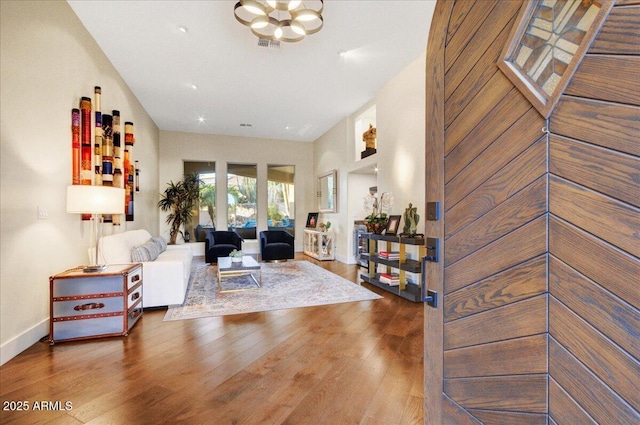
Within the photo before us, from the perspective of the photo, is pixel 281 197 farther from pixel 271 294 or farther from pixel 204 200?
pixel 271 294

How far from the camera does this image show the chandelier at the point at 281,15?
3080mm

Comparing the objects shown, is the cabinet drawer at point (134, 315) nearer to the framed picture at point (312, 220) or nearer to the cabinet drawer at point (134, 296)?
the cabinet drawer at point (134, 296)

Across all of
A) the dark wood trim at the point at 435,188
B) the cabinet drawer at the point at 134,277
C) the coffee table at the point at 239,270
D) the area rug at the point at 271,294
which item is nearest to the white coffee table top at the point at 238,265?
the coffee table at the point at 239,270

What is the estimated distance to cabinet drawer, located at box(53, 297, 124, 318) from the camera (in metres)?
2.75

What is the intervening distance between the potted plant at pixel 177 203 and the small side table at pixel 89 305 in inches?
179

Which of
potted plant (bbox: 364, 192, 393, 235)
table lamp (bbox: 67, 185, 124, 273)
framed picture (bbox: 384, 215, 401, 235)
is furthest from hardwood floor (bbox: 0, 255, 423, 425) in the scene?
potted plant (bbox: 364, 192, 393, 235)

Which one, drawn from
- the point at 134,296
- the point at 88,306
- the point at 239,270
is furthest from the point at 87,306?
the point at 239,270

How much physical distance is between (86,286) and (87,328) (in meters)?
0.39

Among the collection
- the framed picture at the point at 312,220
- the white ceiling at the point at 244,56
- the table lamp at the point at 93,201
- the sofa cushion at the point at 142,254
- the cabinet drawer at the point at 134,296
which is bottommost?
the cabinet drawer at the point at 134,296

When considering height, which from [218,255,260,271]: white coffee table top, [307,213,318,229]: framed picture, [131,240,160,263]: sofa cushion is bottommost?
[218,255,260,271]: white coffee table top

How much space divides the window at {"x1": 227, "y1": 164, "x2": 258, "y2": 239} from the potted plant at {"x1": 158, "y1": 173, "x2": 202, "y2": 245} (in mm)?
1102

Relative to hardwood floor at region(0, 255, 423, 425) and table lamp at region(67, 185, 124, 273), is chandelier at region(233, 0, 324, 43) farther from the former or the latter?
hardwood floor at region(0, 255, 423, 425)

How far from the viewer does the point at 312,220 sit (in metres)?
8.59

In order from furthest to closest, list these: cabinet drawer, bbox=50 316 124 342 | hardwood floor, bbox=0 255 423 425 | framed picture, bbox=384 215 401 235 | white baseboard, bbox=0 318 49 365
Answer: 1. framed picture, bbox=384 215 401 235
2. cabinet drawer, bbox=50 316 124 342
3. white baseboard, bbox=0 318 49 365
4. hardwood floor, bbox=0 255 423 425
